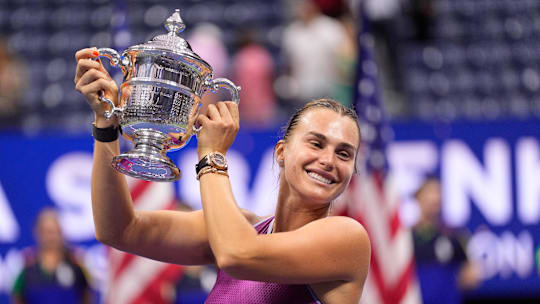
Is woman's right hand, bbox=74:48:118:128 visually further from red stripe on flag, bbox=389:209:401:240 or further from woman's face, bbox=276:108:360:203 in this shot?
red stripe on flag, bbox=389:209:401:240

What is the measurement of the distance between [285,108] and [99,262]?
94.3 inches

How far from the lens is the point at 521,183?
667 cm

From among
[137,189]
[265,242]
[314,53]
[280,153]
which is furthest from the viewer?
[314,53]

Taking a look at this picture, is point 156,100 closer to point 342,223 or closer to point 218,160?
point 218,160

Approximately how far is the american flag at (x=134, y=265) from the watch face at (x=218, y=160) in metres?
2.78

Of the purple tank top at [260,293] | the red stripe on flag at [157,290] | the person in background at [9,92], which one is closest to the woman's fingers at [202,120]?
the purple tank top at [260,293]

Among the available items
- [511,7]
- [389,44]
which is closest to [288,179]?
[389,44]

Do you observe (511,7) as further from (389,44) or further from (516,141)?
(516,141)

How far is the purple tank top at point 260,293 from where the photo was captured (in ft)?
7.31

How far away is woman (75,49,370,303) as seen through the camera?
6.79 ft

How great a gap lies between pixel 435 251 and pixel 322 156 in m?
4.26

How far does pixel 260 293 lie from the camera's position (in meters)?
2.25

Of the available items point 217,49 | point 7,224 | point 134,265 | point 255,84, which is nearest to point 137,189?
point 134,265

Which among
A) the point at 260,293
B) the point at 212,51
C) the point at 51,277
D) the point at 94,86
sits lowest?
the point at 51,277
